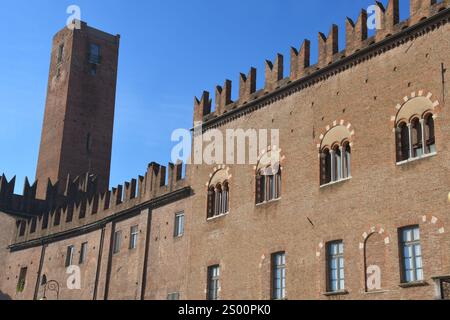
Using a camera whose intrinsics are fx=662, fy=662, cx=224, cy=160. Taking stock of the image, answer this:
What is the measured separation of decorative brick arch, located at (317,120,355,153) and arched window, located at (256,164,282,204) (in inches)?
75.7

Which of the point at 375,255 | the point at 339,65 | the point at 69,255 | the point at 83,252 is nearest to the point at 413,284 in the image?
the point at 375,255

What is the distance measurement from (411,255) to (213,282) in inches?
304

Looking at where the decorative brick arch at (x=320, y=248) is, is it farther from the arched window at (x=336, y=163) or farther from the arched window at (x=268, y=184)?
the arched window at (x=268, y=184)

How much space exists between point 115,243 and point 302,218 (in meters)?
11.8

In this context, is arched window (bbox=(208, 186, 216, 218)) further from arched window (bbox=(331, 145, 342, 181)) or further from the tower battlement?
arched window (bbox=(331, 145, 342, 181))

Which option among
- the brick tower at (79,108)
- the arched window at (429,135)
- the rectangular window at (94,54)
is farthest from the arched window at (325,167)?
the rectangular window at (94,54)

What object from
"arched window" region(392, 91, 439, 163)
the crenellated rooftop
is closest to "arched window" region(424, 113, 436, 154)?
"arched window" region(392, 91, 439, 163)

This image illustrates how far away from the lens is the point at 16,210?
36.0 metres

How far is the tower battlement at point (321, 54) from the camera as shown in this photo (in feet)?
55.1

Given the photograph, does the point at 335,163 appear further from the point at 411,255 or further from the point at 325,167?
the point at 411,255

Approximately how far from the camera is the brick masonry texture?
15617 mm

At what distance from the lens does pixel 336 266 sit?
56.5 feet
